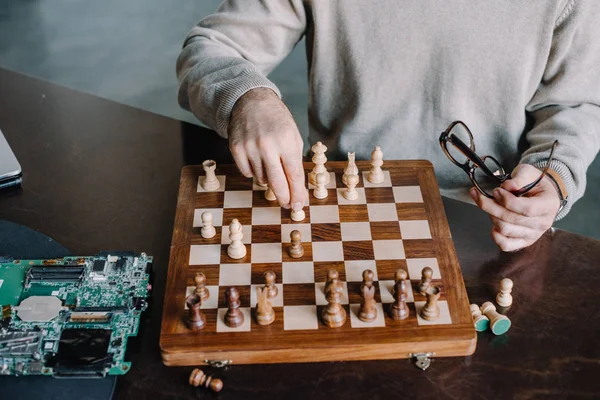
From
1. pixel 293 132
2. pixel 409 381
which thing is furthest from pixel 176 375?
pixel 293 132

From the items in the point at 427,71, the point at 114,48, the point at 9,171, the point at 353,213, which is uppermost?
the point at 427,71

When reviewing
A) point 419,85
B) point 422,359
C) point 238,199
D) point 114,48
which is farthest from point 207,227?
point 114,48

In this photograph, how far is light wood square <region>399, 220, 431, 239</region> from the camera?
1.69 meters

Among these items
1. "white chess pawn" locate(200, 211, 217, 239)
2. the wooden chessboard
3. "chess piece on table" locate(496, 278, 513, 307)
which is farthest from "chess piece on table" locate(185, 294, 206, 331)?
"chess piece on table" locate(496, 278, 513, 307)

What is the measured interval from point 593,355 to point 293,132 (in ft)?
2.85

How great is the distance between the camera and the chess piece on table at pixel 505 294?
5.15 ft

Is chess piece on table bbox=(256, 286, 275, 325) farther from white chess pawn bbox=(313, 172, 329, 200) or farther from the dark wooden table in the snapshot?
white chess pawn bbox=(313, 172, 329, 200)

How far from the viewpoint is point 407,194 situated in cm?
183

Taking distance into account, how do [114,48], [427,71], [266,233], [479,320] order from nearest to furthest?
[479,320], [266,233], [427,71], [114,48]

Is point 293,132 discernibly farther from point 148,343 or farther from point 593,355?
point 593,355

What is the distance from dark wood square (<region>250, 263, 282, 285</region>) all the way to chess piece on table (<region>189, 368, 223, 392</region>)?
0.25 m

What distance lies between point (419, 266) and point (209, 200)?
59 centimetres

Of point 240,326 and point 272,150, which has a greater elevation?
point 272,150

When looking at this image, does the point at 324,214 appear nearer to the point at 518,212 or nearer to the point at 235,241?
the point at 235,241
